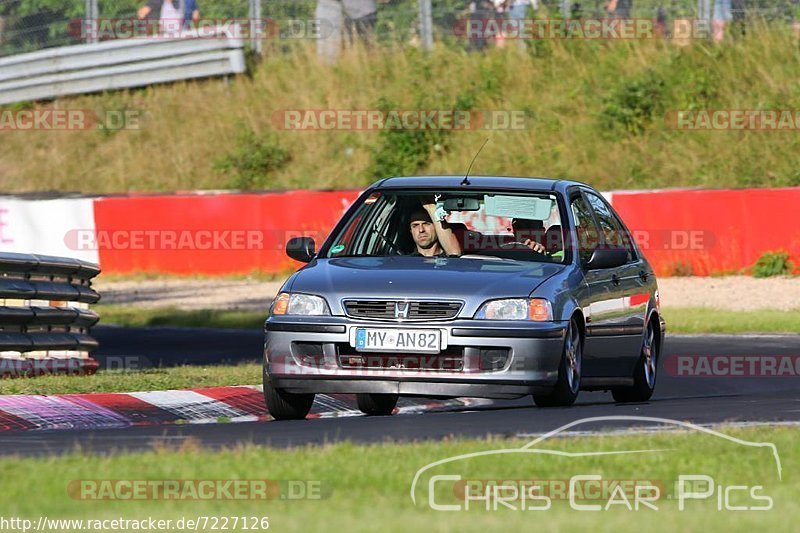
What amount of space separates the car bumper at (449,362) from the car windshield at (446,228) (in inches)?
41.4

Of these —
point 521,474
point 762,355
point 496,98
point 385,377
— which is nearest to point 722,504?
point 521,474

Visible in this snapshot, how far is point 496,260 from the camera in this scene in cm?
991

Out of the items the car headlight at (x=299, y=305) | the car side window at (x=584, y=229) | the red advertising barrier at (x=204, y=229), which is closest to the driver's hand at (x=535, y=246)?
the car side window at (x=584, y=229)

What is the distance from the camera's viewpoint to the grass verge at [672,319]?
18562 millimetres

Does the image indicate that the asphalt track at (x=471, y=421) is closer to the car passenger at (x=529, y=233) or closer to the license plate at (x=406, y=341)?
the license plate at (x=406, y=341)

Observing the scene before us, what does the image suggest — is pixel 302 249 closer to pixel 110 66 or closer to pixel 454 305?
pixel 454 305

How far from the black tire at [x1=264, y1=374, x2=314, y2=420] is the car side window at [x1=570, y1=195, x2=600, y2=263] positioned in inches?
75.3

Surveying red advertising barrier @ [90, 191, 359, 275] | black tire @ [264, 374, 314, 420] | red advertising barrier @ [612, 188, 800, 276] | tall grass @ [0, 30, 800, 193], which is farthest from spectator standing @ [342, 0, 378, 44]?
Answer: black tire @ [264, 374, 314, 420]

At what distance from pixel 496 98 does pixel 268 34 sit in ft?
16.5

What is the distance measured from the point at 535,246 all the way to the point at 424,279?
1096 millimetres

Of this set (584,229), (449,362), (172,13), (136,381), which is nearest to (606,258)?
→ (584,229)

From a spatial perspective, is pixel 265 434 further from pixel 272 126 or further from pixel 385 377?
pixel 272 126

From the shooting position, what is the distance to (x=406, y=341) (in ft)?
29.9

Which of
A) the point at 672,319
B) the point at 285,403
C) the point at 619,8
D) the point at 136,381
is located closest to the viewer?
the point at 285,403
